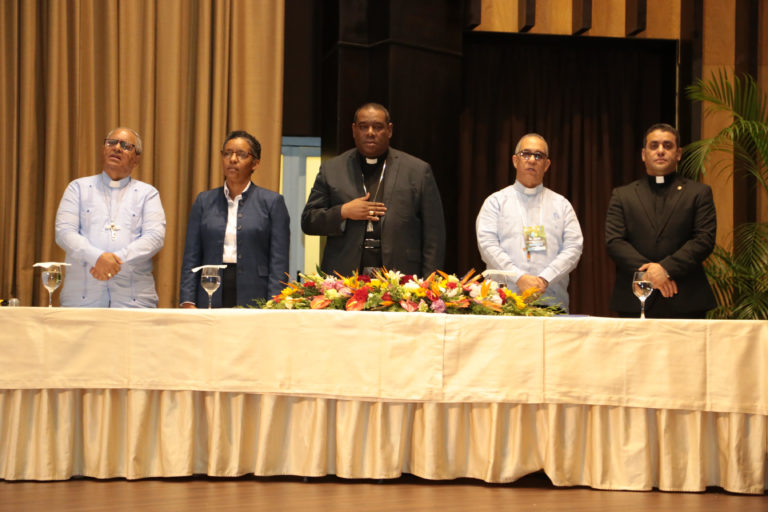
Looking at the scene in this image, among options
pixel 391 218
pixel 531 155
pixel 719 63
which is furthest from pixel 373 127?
pixel 719 63

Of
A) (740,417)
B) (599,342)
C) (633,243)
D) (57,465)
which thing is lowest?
(57,465)

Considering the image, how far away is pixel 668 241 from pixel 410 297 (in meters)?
1.52

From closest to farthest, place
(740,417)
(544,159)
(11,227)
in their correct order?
(740,417) < (544,159) < (11,227)

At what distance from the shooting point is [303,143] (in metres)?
5.94

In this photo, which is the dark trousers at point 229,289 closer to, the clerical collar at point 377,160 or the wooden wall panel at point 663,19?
the clerical collar at point 377,160

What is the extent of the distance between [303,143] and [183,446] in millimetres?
3330

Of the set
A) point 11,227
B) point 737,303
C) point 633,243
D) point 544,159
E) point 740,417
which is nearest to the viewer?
point 740,417

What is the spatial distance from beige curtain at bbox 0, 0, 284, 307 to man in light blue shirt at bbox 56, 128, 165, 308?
1460 millimetres

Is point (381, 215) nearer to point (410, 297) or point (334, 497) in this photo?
point (410, 297)

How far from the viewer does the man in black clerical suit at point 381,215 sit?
4008 mm

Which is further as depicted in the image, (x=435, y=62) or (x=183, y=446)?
(x=435, y=62)

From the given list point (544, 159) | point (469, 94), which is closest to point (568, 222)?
point (544, 159)

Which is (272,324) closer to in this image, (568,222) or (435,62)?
(568,222)

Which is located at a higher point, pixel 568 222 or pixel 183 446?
pixel 568 222
